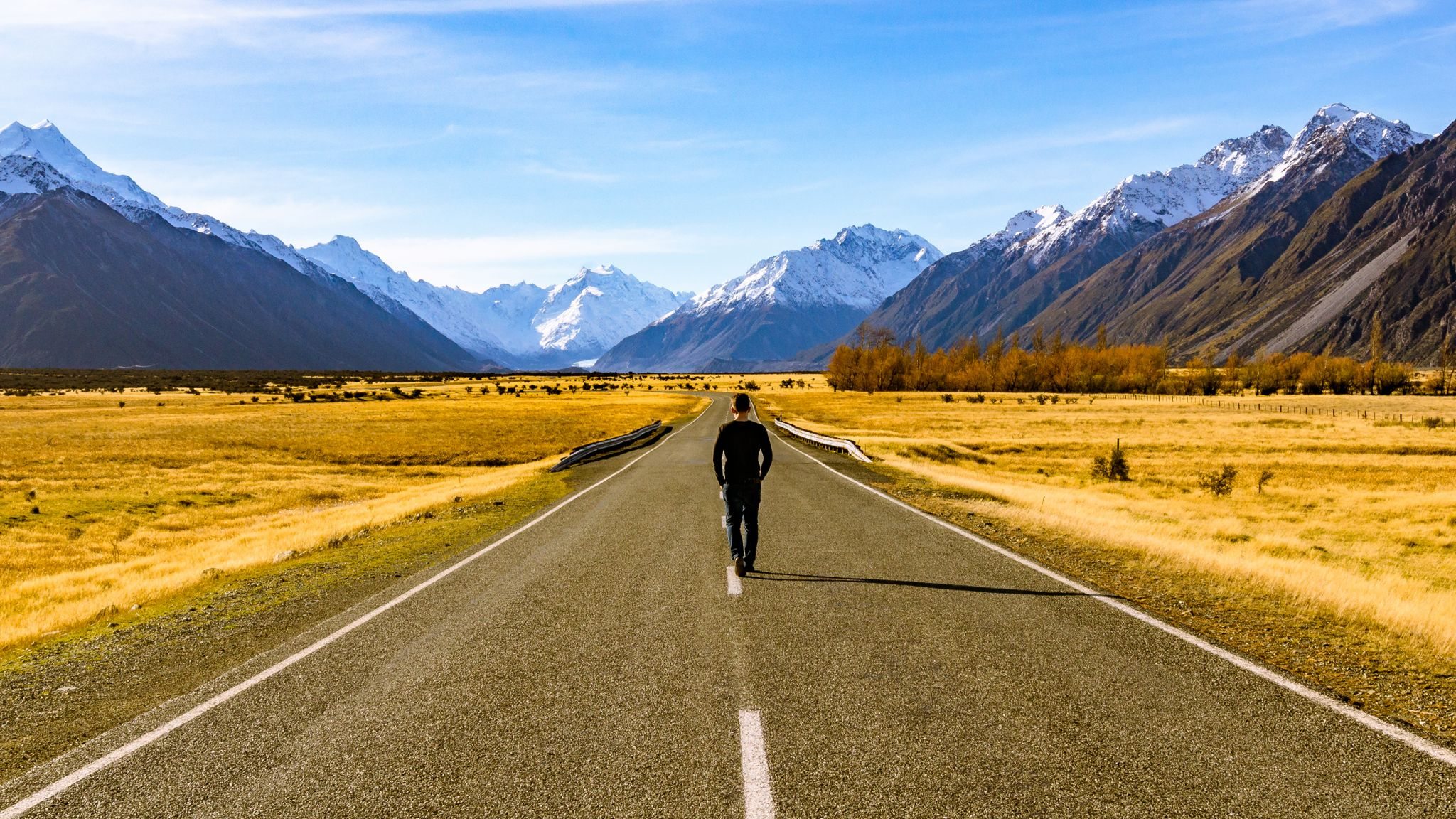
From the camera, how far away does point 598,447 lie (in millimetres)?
34531

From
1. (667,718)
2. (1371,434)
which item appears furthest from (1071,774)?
(1371,434)

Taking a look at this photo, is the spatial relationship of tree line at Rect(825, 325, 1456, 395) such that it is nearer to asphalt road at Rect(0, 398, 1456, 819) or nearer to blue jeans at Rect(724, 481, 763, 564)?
blue jeans at Rect(724, 481, 763, 564)

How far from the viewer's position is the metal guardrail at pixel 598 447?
29.0 metres

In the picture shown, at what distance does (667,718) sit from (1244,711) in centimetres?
425

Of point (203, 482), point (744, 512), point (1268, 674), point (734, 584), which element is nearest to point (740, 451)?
point (744, 512)

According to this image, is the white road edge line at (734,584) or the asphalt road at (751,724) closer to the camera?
the asphalt road at (751,724)

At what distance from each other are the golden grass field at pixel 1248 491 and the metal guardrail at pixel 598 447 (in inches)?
471

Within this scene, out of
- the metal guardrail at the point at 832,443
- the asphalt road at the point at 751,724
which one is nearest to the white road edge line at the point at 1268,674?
the asphalt road at the point at 751,724

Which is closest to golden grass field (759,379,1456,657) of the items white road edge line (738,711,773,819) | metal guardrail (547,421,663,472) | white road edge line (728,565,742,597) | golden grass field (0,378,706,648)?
white road edge line (728,565,742,597)

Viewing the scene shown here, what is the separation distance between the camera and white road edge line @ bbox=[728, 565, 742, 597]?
9422 millimetres

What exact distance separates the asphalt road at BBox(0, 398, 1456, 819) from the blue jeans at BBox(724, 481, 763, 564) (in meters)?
1.12

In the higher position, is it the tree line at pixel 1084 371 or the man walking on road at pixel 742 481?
the tree line at pixel 1084 371

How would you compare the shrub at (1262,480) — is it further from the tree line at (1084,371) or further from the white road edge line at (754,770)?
the tree line at (1084,371)

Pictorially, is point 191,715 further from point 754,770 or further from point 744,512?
point 744,512
